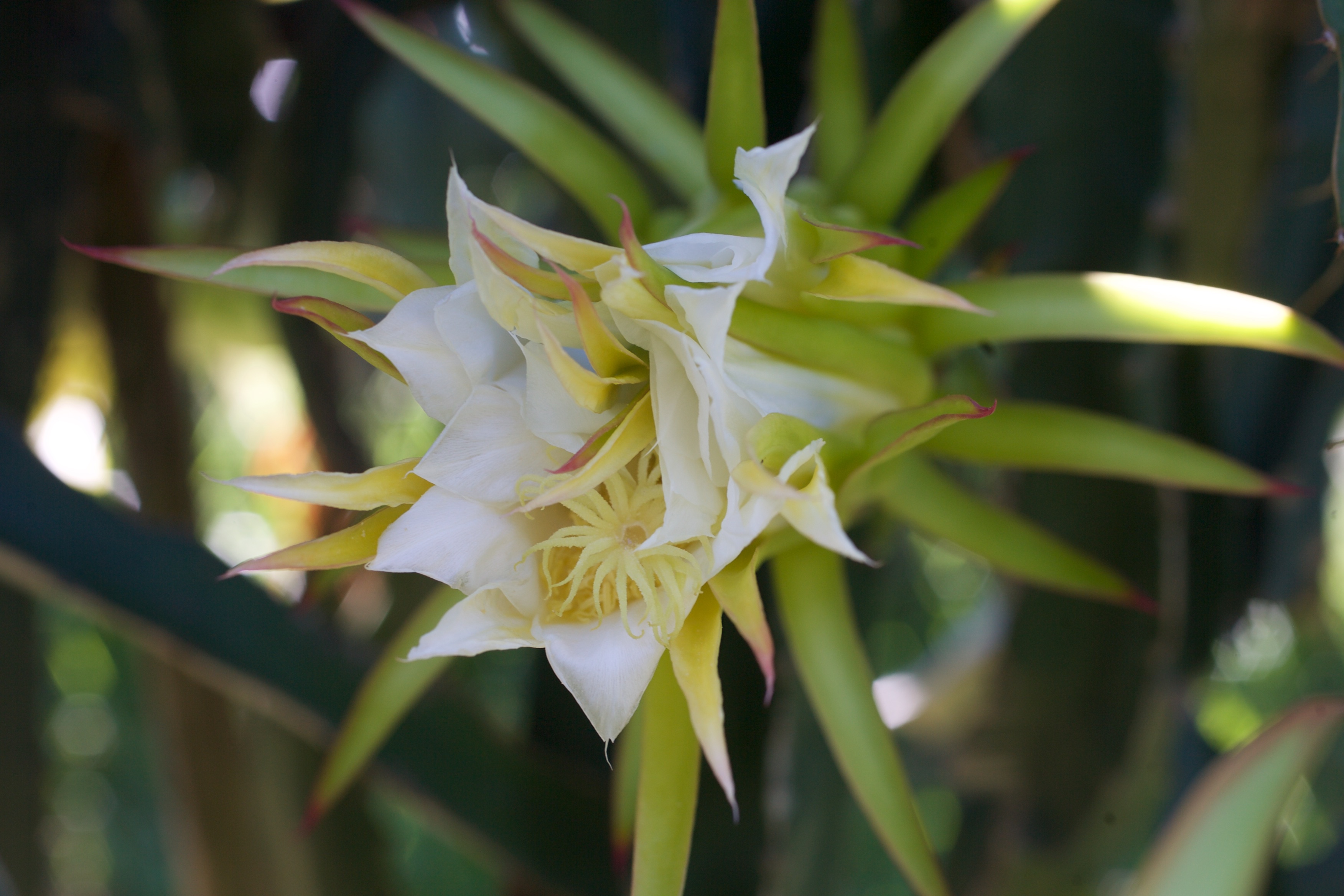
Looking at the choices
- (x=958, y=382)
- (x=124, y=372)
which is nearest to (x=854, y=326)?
(x=958, y=382)

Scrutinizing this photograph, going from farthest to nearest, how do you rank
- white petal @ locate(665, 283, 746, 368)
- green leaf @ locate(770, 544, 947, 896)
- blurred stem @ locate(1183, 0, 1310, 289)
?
1. blurred stem @ locate(1183, 0, 1310, 289)
2. green leaf @ locate(770, 544, 947, 896)
3. white petal @ locate(665, 283, 746, 368)

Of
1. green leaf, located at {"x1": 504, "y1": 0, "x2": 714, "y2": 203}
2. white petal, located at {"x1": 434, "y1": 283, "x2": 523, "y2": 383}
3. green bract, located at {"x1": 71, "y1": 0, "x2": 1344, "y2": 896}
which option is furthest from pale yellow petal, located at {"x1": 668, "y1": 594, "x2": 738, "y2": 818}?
green leaf, located at {"x1": 504, "y1": 0, "x2": 714, "y2": 203}

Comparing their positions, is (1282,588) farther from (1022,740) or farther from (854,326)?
(854,326)

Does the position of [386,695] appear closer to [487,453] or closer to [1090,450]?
[487,453]

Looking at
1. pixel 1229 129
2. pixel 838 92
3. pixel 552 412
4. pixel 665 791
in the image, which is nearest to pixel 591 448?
pixel 552 412

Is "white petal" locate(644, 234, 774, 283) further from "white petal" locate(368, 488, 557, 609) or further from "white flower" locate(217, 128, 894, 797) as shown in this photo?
"white petal" locate(368, 488, 557, 609)

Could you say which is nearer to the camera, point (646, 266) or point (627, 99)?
point (646, 266)

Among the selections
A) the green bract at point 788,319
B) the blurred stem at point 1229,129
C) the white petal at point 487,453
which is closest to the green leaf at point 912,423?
the green bract at point 788,319
